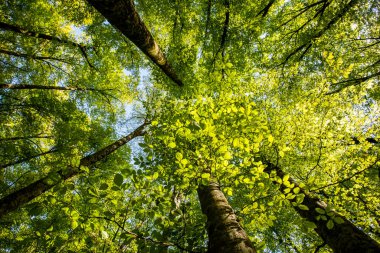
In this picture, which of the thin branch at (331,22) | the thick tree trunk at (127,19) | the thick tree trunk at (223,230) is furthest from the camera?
the thin branch at (331,22)

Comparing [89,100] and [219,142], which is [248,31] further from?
[89,100]

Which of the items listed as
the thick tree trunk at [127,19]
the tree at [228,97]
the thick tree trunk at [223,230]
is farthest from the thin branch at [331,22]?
the thick tree trunk at [223,230]

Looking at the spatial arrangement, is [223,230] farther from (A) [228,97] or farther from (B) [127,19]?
(B) [127,19]

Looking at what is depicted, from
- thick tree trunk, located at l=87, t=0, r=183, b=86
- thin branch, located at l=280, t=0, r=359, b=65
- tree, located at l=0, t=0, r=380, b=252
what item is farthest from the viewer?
thin branch, located at l=280, t=0, r=359, b=65

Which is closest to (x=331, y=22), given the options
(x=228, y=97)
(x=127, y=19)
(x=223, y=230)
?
(x=228, y=97)

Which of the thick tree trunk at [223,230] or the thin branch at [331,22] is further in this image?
the thin branch at [331,22]

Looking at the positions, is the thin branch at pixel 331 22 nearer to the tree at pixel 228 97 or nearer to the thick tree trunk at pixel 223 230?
the tree at pixel 228 97

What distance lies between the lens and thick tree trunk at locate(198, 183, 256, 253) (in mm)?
2052

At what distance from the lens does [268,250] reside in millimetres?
9695

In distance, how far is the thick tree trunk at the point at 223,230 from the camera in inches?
80.8

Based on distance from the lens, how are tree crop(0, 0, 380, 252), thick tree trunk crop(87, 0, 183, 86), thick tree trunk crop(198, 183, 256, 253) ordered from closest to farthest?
thick tree trunk crop(198, 183, 256, 253), thick tree trunk crop(87, 0, 183, 86), tree crop(0, 0, 380, 252)

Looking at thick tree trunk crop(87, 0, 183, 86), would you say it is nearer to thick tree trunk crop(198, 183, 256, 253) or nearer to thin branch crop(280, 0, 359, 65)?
thick tree trunk crop(198, 183, 256, 253)

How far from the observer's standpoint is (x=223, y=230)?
237 cm

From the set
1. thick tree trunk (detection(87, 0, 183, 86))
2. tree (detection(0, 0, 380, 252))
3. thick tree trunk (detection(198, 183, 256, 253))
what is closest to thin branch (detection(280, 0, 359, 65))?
tree (detection(0, 0, 380, 252))
